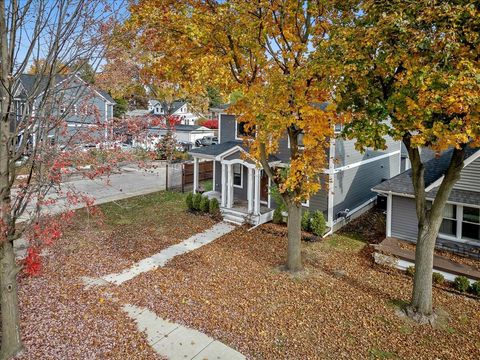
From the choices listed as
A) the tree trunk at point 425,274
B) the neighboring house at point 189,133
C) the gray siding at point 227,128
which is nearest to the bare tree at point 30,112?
the tree trunk at point 425,274

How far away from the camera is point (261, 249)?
13375mm

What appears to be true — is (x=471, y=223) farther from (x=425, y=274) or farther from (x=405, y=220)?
(x=425, y=274)

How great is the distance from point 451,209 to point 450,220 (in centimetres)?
43

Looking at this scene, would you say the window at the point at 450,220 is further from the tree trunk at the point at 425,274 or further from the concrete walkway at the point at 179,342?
the concrete walkway at the point at 179,342

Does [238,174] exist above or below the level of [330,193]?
above

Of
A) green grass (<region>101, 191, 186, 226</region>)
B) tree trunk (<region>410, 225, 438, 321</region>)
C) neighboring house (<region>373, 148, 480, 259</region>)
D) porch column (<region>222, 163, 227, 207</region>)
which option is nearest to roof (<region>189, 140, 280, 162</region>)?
porch column (<region>222, 163, 227, 207</region>)

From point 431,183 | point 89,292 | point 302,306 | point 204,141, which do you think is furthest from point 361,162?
point 204,141

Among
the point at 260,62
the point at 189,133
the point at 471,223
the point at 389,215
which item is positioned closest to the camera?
the point at 260,62

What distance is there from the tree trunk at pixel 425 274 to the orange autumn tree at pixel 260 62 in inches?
121

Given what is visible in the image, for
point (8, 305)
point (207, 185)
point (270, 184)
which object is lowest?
point (8, 305)

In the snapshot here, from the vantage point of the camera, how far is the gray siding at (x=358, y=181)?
16.5 m

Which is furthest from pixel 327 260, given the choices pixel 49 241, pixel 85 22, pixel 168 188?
pixel 168 188

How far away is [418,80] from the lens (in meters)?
6.75

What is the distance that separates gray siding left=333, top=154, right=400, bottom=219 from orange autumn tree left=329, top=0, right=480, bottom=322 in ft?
24.9
